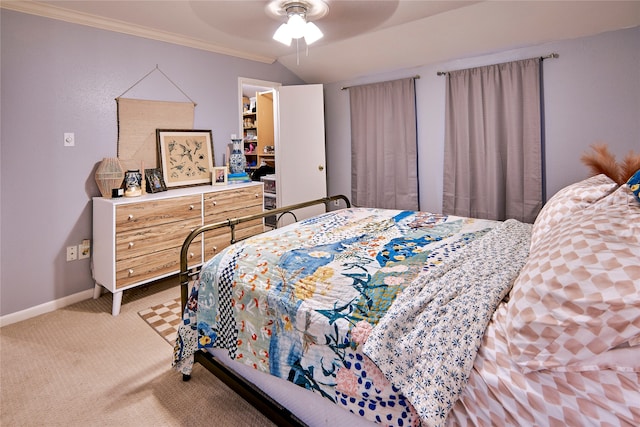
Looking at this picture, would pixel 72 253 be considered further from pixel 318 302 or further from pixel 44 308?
pixel 318 302

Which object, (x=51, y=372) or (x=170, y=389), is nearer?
(x=170, y=389)

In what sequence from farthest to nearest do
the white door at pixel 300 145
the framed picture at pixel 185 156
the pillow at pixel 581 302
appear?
the white door at pixel 300 145
the framed picture at pixel 185 156
the pillow at pixel 581 302

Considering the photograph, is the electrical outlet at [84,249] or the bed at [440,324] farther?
the electrical outlet at [84,249]

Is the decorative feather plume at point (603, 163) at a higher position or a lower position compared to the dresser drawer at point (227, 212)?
higher

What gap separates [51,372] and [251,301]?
1487 millimetres

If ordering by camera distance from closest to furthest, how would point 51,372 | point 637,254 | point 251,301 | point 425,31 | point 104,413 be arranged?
point 637,254
point 251,301
point 104,413
point 51,372
point 425,31

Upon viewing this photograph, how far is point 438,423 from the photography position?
3.23ft

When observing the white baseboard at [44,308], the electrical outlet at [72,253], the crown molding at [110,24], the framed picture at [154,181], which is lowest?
the white baseboard at [44,308]

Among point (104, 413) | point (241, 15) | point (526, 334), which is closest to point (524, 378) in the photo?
point (526, 334)

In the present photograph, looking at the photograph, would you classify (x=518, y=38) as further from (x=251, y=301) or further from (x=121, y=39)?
(x=121, y=39)

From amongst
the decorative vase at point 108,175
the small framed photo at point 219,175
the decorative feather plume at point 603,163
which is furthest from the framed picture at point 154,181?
the decorative feather plume at point 603,163

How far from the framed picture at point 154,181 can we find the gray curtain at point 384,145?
7.74 ft

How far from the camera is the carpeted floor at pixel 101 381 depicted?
1724 millimetres

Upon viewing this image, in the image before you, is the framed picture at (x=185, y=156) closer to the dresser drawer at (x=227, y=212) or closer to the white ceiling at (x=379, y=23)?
the dresser drawer at (x=227, y=212)
